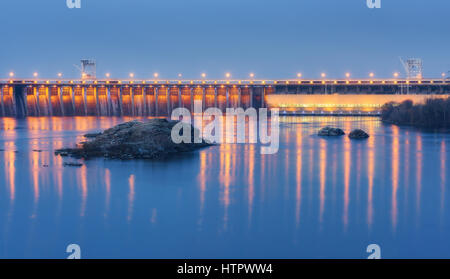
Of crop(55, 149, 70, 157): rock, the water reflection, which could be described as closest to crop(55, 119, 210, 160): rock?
crop(55, 149, 70, 157): rock

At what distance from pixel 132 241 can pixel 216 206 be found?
11.7 ft

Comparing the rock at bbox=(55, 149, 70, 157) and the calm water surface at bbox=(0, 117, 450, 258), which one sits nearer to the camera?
the calm water surface at bbox=(0, 117, 450, 258)

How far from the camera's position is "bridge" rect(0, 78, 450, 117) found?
2761 inches

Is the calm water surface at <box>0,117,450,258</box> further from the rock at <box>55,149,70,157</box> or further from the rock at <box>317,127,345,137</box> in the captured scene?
→ the rock at <box>317,127,345,137</box>

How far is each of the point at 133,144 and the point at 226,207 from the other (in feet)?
33.8

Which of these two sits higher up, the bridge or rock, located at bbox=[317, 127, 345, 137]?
the bridge

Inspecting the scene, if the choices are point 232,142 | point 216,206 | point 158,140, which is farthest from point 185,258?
point 232,142

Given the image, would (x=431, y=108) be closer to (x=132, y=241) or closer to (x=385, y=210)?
(x=385, y=210)

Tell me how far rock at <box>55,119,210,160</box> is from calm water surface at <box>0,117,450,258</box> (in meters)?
1.15

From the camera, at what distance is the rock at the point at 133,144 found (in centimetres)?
2153

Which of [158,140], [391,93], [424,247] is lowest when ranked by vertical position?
[424,247]

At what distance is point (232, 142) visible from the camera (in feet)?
99.3

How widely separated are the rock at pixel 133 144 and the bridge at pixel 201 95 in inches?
1872

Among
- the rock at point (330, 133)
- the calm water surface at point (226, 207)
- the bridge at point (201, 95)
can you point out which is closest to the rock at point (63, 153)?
the calm water surface at point (226, 207)
